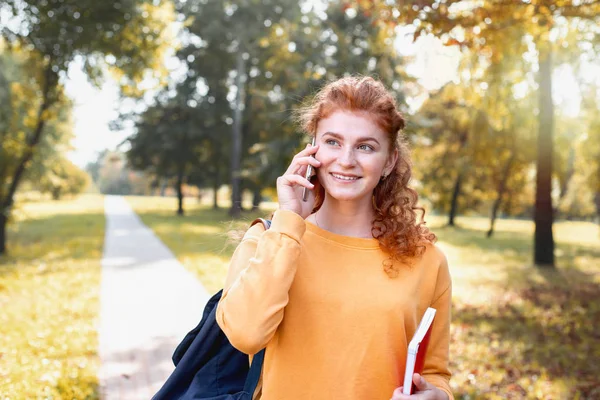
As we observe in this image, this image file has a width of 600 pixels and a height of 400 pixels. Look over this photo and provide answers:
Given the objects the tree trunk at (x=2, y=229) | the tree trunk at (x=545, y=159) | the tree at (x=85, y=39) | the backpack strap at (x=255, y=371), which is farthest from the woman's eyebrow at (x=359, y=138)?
the tree trunk at (x=2, y=229)

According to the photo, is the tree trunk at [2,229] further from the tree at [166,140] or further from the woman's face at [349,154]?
the tree at [166,140]

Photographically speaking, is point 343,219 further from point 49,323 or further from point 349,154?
point 49,323

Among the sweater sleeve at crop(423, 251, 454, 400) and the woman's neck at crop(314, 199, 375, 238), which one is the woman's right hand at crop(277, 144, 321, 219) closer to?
the woman's neck at crop(314, 199, 375, 238)

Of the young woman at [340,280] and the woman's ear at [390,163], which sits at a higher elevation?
A: the woman's ear at [390,163]

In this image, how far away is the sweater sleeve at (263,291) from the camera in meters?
1.73

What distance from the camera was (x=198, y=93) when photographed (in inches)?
1273

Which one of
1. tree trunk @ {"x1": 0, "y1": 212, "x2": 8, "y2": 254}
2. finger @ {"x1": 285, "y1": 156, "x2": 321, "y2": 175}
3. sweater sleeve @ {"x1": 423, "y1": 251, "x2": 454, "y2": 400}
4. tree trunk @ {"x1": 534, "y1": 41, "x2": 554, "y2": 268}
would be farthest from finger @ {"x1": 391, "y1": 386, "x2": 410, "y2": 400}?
tree trunk @ {"x1": 0, "y1": 212, "x2": 8, "y2": 254}

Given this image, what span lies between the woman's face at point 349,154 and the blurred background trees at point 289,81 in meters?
0.82

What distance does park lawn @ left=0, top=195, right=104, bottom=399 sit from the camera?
5.16m

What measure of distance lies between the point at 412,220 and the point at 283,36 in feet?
63.7

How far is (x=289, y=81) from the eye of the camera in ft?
66.5

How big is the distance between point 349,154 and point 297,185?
8.1 inches

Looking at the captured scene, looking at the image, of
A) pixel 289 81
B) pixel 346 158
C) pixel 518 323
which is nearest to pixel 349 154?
pixel 346 158

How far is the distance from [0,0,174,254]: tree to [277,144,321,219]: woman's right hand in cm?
1136
